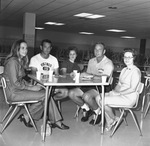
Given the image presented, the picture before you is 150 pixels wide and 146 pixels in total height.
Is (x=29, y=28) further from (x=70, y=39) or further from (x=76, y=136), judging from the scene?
(x=70, y=39)

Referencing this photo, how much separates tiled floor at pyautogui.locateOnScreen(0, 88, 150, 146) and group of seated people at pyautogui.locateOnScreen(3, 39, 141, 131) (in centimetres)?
12

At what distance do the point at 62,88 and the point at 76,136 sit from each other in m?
0.71

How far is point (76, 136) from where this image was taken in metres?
2.60

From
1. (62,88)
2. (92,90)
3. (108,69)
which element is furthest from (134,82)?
(62,88)

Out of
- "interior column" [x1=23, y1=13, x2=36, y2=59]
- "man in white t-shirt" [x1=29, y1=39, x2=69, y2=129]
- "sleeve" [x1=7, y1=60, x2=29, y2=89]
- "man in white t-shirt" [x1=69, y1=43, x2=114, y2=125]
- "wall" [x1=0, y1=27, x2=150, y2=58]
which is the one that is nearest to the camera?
"sleeve" [x1=7, y1=60, x2=29, y2=89]

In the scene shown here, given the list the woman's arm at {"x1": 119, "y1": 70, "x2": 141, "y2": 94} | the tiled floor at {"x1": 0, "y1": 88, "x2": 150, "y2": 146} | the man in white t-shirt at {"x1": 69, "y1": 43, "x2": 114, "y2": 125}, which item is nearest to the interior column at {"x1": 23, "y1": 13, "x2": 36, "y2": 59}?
the man in white t-shirt at {"x1": 69, "y1": 43, "x2": 114, "y2": 125}

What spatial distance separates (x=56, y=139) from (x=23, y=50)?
1.02 metres

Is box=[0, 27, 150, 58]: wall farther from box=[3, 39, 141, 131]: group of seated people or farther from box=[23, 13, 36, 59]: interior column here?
box=[3, 39, 141, 131]: group of seated people

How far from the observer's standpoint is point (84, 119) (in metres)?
3.21

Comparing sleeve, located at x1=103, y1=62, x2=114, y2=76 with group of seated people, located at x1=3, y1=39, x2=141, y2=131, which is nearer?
group of seated people, located at x1=3, y1=39, x2=141, y2=131

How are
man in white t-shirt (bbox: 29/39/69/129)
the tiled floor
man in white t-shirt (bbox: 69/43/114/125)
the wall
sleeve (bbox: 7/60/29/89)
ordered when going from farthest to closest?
the wall < man in white t-shirt (bbox: 29/39/69/129) < man in white t-shirt (bbox: 69/43/114/125) < sleeve (bbox: 7/60/29/89) < the tiled floor

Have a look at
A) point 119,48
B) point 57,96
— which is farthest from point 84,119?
point 119,48

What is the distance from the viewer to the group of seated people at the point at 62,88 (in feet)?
8.32

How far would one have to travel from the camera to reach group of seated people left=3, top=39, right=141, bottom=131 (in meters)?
2.54
